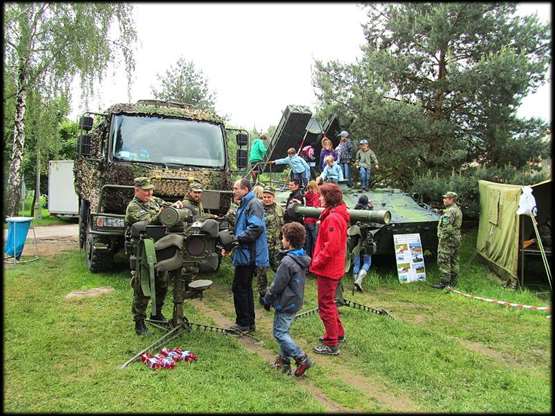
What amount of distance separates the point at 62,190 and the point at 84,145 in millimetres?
11903

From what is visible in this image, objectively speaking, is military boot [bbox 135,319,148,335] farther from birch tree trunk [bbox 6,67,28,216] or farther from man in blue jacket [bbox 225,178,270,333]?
birch tree trunk [bbox 6,67,28,216]

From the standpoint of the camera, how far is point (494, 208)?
1010cm

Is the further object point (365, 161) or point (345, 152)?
point (345, 152)

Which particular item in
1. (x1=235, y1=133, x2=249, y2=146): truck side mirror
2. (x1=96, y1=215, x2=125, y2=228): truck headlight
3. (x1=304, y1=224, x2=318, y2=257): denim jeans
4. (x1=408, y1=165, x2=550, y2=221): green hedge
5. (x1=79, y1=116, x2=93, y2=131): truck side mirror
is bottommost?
(x1=304, y1=224, x2=318, y2=257): denim jeans

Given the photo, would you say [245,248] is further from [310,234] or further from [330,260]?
[310,234]

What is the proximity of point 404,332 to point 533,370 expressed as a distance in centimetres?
145

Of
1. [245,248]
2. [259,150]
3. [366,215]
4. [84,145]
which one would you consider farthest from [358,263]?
[259,150]

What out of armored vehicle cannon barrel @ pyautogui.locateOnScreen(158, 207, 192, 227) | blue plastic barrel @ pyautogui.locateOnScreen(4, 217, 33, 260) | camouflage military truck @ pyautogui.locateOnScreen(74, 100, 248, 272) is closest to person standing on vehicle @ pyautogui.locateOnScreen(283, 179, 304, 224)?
camouflage military truck @ pyautogui.locateOnScreen(74, 100, 248, 272)

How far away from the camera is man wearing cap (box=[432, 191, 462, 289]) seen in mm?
8781

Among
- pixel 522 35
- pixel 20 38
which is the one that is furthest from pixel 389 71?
pixel 20 38

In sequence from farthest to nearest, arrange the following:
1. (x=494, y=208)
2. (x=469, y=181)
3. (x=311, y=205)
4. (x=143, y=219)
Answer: (x=469, y=181)
(x=494, y=208)
(x=311, y=205)
(x=143, y=219)

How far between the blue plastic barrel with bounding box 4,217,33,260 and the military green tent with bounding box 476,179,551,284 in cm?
900

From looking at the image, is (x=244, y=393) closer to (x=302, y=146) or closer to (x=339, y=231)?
(x=339, y=231)

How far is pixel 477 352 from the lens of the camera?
554cm
